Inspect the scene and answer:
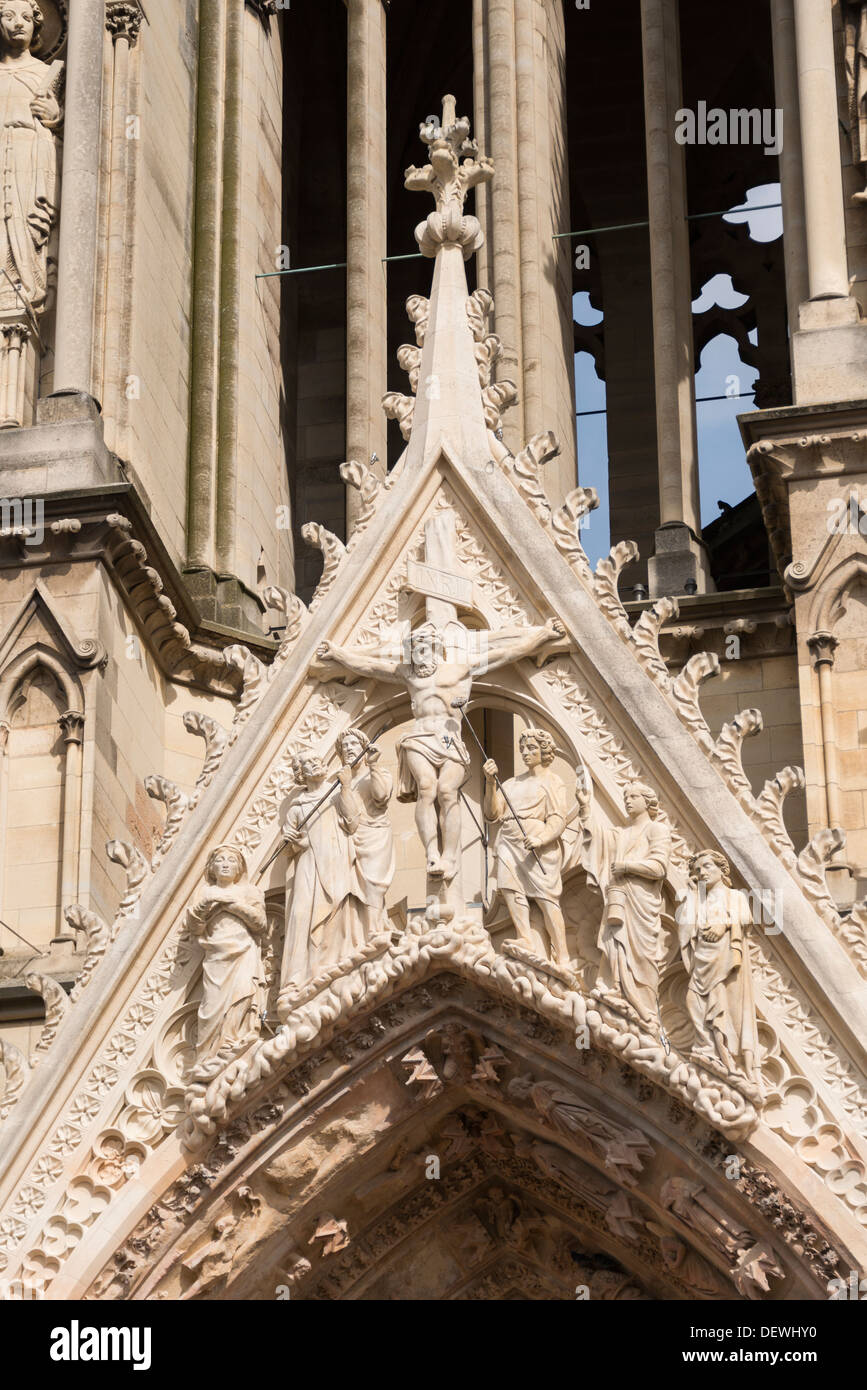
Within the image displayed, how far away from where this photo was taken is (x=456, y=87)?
20.2 m

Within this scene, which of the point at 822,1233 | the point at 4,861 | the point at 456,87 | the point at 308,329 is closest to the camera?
the point at 822,1233

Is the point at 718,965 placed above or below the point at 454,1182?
above

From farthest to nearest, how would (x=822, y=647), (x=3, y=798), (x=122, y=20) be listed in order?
(x=122, y=20)
(x=3, y=798)
(x=822, y=647)

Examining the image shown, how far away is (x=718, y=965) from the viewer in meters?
13.1

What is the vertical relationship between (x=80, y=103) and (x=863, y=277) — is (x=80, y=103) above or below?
above

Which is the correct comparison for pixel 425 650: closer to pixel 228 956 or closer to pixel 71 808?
pixel 228 956

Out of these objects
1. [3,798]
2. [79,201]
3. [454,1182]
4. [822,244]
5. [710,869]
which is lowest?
[454,1182]

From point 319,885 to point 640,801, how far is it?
1.27 meters

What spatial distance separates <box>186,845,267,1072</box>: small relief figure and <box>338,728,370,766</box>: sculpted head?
1.86 feet

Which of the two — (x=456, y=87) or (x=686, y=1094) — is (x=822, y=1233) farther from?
(x=456, y=87)

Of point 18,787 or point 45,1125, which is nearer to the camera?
point 45,1125

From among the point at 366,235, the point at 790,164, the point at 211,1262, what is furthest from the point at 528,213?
the point at 211,1262

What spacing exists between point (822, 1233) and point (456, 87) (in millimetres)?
9378
